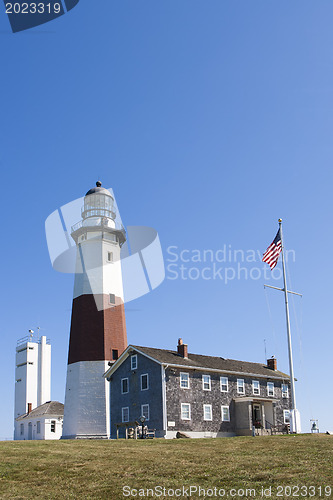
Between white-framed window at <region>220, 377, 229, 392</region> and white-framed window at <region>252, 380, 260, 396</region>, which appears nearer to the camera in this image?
white-framed window at <region>220, 377, 229, 392</region>

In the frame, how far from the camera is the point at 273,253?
32125 millimetres

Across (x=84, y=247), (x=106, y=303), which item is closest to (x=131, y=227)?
(x=84, y=247)

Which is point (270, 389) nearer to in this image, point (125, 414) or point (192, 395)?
point (192, 395)

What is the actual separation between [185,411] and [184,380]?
2.10m

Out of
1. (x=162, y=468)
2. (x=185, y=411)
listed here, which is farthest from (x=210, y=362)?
(x=162, y=468)

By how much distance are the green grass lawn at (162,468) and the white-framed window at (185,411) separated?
14.7 meters

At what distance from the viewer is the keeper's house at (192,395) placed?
38.1 meters

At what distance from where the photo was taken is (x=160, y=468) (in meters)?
17.6

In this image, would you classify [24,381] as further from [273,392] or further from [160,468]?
[160,468]

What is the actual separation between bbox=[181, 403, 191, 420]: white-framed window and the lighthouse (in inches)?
289

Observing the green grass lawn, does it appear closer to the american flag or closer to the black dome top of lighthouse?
the american flag

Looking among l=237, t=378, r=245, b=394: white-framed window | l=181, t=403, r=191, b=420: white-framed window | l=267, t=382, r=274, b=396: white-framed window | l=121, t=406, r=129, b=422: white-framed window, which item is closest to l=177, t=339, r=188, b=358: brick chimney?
l=181, t=403, r=191, b=420: white-framed window

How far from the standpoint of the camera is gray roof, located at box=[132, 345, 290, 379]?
39500 millimetres

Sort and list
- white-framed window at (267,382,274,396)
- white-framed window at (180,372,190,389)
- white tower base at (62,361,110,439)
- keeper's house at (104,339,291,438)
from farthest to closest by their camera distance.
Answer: white-framed window at (267,382,274,396) → white tower base at (62,361,110,439) → white-framed window at (180,372,190,389) → keeper's house at (104,339,291,438)
